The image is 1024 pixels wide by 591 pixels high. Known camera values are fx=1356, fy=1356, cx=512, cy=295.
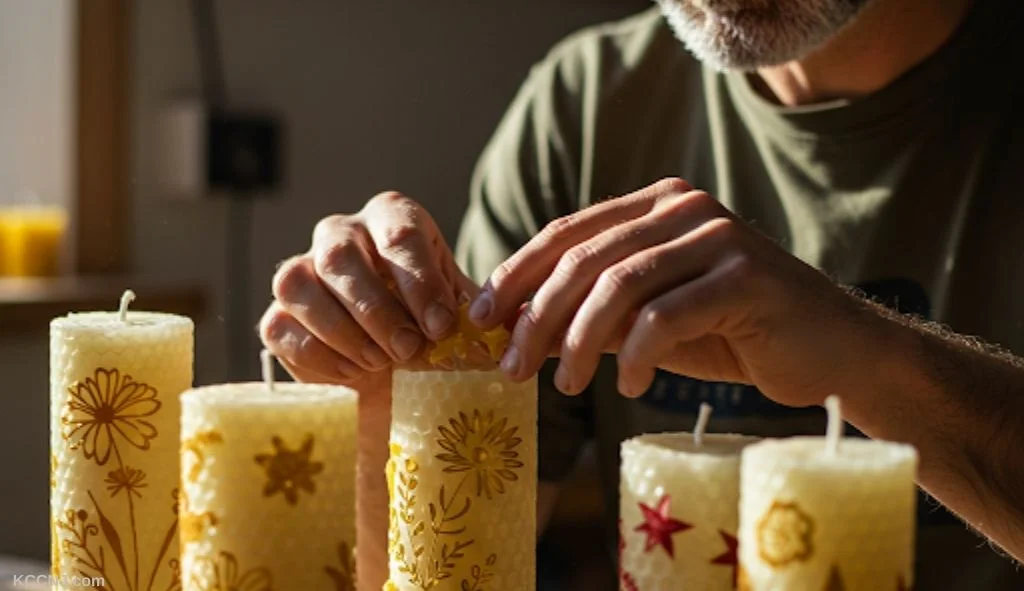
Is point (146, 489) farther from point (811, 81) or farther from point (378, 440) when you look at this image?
point (811, 81)

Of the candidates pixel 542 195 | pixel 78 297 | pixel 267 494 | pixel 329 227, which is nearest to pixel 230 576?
pixel 267 494

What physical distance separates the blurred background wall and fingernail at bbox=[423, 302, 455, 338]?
139 cm

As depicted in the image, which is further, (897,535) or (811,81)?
(811,81)

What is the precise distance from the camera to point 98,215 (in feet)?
7.22

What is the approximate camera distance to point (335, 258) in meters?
0.89

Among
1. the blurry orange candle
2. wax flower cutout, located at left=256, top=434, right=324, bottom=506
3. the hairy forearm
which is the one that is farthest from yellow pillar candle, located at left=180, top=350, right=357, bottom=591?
the blurry orange candle

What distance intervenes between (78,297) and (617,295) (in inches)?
61.2

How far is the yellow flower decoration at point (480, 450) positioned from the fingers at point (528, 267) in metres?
0.07

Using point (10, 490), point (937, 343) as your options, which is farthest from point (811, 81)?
point (10, 490)

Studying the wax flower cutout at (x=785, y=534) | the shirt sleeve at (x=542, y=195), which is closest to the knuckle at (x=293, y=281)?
the wax flower cutout at (x=785, y=534)

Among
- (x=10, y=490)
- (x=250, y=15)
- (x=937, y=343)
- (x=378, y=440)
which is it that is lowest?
(x=10, y=490)

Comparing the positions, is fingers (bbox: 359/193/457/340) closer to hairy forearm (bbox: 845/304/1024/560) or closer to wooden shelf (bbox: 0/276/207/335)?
hairy forearm (bbox: 845/304/1024/560)

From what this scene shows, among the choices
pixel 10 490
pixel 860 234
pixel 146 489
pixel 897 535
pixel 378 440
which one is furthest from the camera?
pixel 10 490

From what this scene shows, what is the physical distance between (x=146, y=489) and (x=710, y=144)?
872 millimetres
